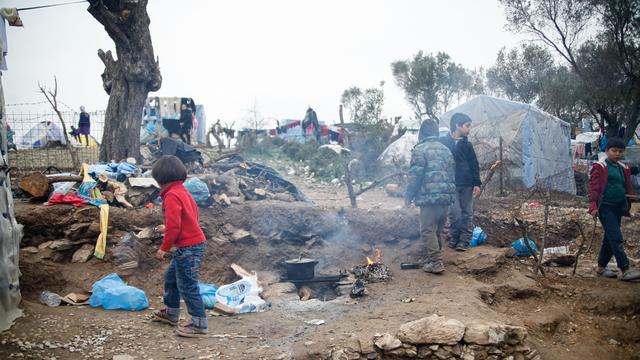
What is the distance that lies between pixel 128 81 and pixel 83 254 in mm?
6207

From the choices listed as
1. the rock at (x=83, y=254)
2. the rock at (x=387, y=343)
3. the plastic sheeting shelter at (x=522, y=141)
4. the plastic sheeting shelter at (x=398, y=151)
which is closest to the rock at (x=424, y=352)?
the rock at (x=387, y=343)

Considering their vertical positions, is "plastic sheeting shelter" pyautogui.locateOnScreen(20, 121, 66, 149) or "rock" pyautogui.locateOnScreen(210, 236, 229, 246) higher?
"plastic sheeting shelter" pyautogui.locateOnScreen(20, 121, 66, 149)

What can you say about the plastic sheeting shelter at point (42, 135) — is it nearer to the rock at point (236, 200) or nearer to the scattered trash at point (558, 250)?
the rock at point (236, 200)

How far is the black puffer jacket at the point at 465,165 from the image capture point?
6.66 meters

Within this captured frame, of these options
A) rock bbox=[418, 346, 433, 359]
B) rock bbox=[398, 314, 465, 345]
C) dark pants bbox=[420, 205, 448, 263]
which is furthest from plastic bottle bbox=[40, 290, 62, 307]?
dark pants bbox=[420, 205, 448, 263]

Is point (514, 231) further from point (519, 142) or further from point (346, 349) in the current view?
point (519, 142)

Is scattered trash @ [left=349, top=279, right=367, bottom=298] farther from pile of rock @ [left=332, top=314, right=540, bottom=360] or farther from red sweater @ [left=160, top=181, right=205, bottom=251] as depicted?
red sweater @ [left=160, top=181, right=205, bottom=251]

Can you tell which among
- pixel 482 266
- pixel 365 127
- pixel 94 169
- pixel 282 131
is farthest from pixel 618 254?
pixel 282 131

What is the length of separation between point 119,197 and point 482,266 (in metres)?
6.03

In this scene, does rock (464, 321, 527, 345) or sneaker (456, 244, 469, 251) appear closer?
rock (464, 321, 527, 345)

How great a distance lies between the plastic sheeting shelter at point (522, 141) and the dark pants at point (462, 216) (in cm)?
734

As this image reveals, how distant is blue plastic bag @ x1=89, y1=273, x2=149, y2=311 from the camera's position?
508 centimetres

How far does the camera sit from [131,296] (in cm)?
517

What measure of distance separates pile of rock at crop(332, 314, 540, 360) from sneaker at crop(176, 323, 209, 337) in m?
1.49
